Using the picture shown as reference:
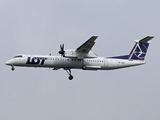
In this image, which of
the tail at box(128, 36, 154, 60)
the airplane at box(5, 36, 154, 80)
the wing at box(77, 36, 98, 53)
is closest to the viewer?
the wing at box(77, 36, 98, 53)

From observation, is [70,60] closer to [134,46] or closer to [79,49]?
[79,49]

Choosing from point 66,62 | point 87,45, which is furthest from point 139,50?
point 66,62

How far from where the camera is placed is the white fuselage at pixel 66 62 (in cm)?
3778

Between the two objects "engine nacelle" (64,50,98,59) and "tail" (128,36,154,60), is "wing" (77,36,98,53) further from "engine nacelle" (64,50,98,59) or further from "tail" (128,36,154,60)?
"tail" (128,36,154,60)

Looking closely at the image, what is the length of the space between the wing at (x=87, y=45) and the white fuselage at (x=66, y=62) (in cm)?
101

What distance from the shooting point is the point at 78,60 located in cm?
3847

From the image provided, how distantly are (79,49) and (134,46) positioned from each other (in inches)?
251

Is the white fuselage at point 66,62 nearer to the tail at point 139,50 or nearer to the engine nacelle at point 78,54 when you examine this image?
the engine nacelle at point 78,54

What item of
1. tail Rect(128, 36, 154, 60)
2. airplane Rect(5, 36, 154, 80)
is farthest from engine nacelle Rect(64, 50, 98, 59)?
tail Rect(128, 36, 154, 60)

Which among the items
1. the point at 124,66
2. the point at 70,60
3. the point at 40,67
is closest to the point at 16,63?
the point at 40,67

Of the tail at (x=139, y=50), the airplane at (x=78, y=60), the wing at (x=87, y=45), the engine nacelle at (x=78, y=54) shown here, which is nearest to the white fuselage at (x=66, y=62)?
the airplane at (x=78, y=60)

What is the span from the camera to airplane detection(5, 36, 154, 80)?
37781 mm

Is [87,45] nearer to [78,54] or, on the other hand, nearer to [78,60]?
[78,54]

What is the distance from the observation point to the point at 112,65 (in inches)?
1542
